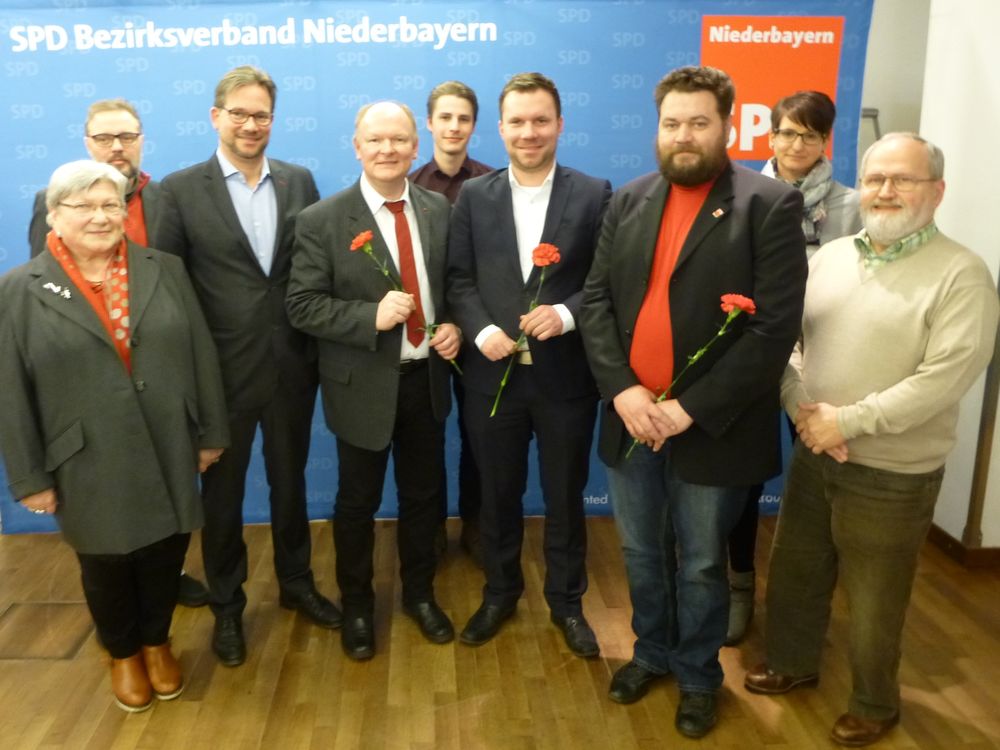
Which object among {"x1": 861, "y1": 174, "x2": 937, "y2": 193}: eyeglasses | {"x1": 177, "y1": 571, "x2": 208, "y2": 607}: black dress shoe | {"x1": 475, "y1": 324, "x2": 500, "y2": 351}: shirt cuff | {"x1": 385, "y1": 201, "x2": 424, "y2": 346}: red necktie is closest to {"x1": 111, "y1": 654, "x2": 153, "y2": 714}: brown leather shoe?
{"x1": 177, "y1": 571, "x2": 208, "y2": 607}: black dress shoe

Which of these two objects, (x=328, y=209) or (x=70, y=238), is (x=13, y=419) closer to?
(x=70, y=238)

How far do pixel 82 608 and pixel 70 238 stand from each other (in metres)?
1.73

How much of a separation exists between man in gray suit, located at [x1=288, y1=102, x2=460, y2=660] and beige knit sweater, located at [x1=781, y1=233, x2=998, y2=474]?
3.75 feet

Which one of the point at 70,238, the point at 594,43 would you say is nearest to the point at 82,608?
the point at 70,238

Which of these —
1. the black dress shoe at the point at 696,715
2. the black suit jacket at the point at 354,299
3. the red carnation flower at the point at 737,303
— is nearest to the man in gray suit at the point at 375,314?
the black suit jacket at the point at 354,299

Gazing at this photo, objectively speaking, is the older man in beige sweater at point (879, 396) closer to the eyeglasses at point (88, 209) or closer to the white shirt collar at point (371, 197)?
the white shirt collar at point (371, 197)

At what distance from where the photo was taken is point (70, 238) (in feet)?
7.43

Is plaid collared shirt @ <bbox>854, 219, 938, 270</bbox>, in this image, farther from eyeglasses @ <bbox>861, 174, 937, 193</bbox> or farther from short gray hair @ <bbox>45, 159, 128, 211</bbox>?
short gray hair @ <bbox>45, 159, 128, 211</bbox>

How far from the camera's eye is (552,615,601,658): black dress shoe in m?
2.87

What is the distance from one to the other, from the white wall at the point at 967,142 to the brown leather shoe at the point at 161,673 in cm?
319

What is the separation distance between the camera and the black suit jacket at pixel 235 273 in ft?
8.87

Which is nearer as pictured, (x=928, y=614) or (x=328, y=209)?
(x=328, y=209)

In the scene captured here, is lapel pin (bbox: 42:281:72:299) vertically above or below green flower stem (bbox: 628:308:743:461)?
above

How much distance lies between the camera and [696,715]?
8.16 feet
